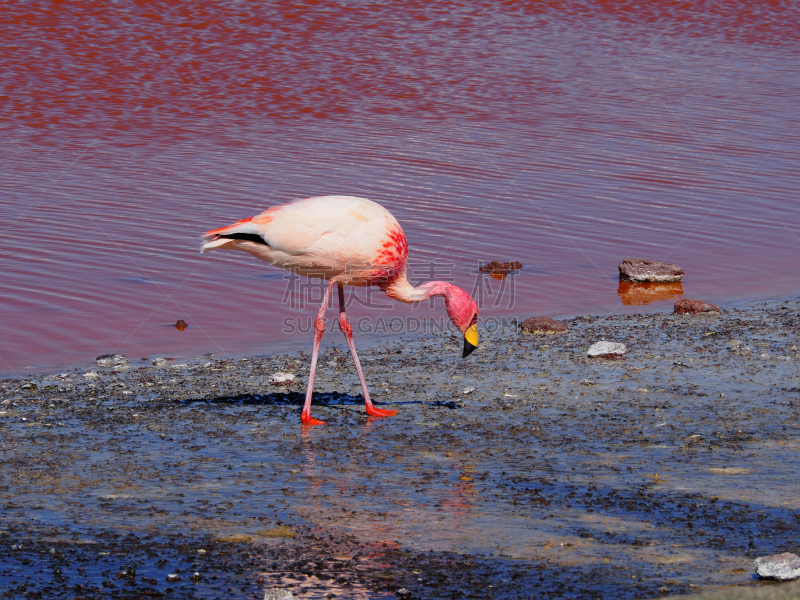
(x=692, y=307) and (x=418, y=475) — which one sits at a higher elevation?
(x=692, y=307)

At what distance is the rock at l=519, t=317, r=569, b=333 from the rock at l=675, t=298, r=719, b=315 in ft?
4.00

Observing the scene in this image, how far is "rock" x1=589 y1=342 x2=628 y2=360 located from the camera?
7848mm

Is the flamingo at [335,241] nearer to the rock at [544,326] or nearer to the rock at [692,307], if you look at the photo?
the rock at [544,326]

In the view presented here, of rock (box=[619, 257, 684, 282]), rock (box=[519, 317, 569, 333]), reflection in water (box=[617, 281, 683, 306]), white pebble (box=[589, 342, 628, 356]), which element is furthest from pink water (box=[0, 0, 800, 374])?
white pebble (box=[589, 342, 628, 356])

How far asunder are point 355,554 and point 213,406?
2623 mm

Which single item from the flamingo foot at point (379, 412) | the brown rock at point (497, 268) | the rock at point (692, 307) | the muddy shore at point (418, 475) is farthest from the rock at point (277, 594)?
the brown rock at point (497, 268)

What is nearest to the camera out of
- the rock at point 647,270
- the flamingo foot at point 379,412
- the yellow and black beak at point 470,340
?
the flamingo foot at point 379,412

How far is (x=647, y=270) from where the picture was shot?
10.4 meters

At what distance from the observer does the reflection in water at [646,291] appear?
9984 mm

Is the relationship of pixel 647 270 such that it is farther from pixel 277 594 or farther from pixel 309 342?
pixel 277 594

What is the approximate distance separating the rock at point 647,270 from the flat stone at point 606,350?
2.58m

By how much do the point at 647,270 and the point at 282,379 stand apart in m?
4.52

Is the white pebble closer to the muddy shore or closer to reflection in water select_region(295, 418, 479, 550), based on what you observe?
the muddy shore

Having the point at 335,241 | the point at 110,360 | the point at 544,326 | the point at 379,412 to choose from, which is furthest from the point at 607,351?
the point at 110,360
